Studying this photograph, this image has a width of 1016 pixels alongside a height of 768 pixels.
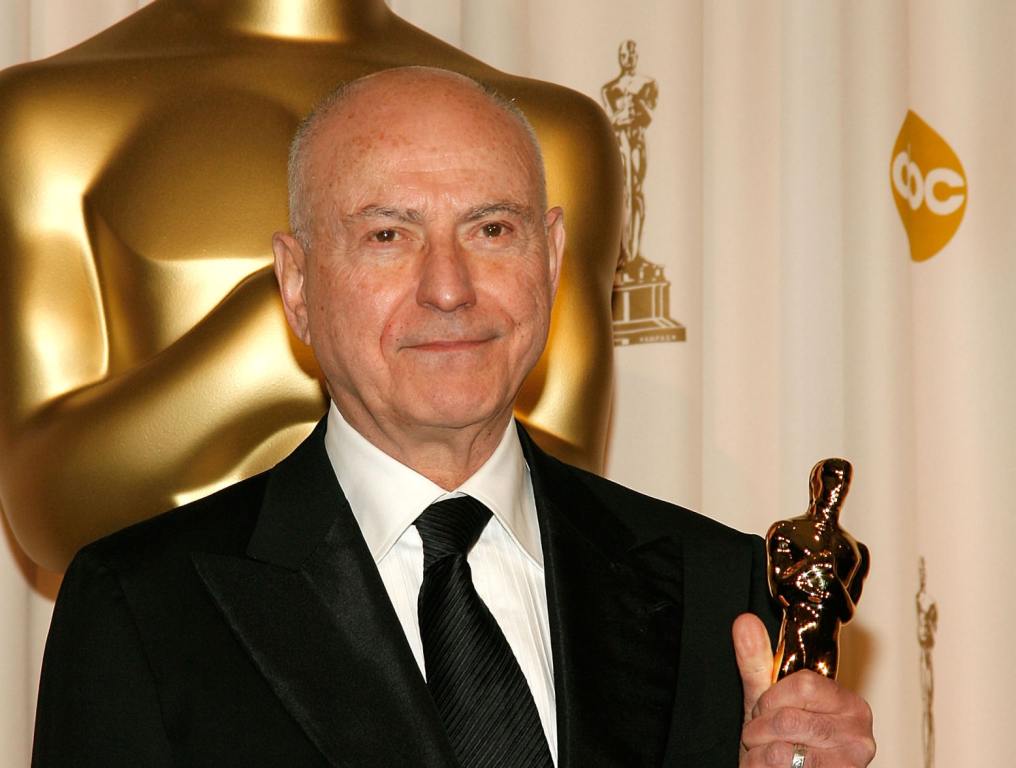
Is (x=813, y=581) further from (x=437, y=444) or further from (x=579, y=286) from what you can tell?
(x=579, y=286)

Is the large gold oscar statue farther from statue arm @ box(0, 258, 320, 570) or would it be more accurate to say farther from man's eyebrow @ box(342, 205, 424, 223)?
man's eyebrow @ box(342, 205, 424, 223)

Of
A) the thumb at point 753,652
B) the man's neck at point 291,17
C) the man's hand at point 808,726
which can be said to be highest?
the man's neck at point 291,17

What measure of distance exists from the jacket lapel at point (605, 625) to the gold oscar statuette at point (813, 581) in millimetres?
147

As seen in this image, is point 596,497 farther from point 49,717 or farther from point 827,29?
point 827,29

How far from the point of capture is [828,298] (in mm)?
1914

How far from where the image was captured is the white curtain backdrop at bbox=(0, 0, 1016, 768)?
179 centimetres

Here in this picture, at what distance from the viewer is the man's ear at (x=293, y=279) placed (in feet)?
4.32

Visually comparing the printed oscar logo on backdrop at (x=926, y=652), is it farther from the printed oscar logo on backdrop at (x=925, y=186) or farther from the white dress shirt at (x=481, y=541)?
the white dress shirt at (x=481, y=541)

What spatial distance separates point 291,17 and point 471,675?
2.51 ft

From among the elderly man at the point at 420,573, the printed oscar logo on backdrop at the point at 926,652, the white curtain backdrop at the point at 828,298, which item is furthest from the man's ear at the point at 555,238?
the printed oscar logo on backdrop at the point at 926,652

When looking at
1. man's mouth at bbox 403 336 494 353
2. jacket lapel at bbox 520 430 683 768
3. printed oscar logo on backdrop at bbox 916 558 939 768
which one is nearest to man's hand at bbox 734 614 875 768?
jacket lapel at bbox 520 430 683 768

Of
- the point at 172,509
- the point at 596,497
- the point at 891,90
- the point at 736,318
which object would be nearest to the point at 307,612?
the point at 172,509

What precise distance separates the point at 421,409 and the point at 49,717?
0.38 meters

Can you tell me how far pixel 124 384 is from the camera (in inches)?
54.2
